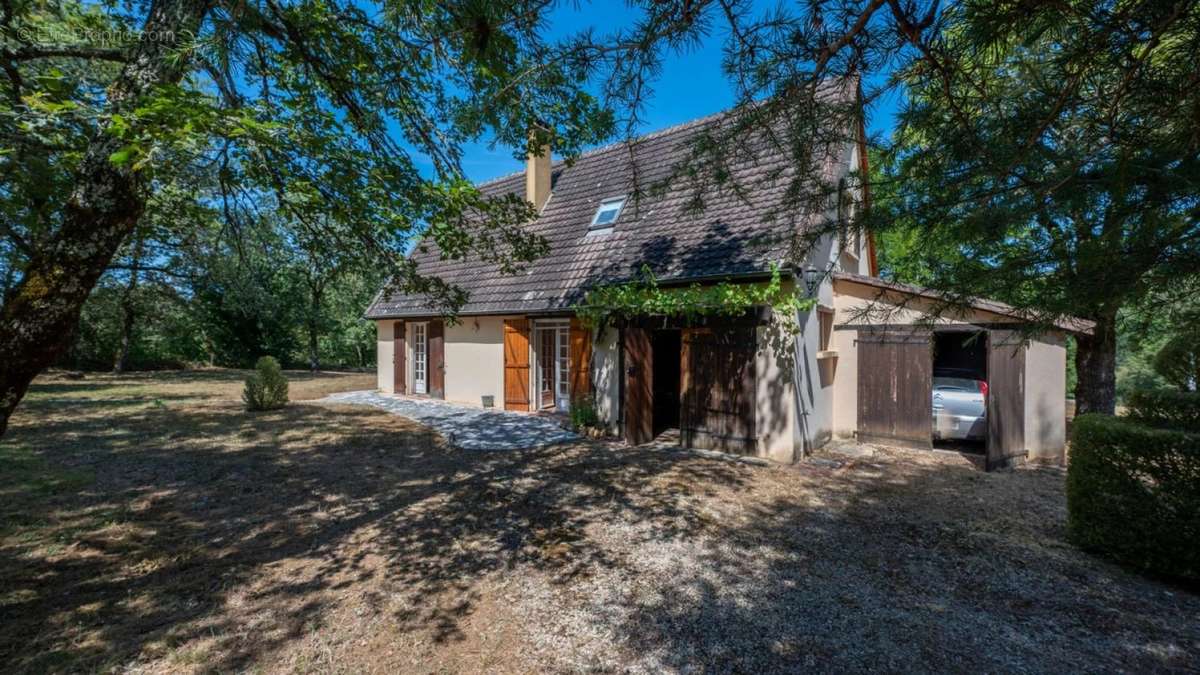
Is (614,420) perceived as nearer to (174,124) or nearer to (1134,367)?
(174,124)

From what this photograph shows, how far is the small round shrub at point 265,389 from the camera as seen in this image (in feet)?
36.4

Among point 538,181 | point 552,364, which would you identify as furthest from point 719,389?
point 538,181

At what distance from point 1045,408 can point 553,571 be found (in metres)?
8.41

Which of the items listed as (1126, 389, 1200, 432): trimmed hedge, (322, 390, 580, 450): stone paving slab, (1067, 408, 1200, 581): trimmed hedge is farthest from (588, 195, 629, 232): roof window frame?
(1126, 389, 1200, 432): trimmed hedge

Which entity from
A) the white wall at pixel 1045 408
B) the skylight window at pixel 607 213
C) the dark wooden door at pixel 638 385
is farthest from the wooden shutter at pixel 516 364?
the white wall at pixel 1045 408

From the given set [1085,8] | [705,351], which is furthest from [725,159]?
[705,351]

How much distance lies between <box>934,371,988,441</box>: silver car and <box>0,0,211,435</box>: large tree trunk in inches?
427

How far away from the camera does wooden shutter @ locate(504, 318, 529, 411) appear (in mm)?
10586

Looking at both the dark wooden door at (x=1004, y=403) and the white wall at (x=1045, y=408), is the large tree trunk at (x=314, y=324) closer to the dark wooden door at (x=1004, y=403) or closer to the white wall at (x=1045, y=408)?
the dark wooden door at (x=1004, y=403)

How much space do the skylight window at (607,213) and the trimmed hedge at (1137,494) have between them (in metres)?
8.09

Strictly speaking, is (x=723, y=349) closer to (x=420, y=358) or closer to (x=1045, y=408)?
(x=1045, y=408)

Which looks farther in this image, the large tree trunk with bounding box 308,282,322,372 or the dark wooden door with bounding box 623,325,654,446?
the large tree trunk with bounding box 308,282,322,372

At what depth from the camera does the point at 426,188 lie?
14.7 ft

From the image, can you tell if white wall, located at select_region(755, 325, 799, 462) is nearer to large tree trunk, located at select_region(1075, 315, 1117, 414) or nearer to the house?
the house
